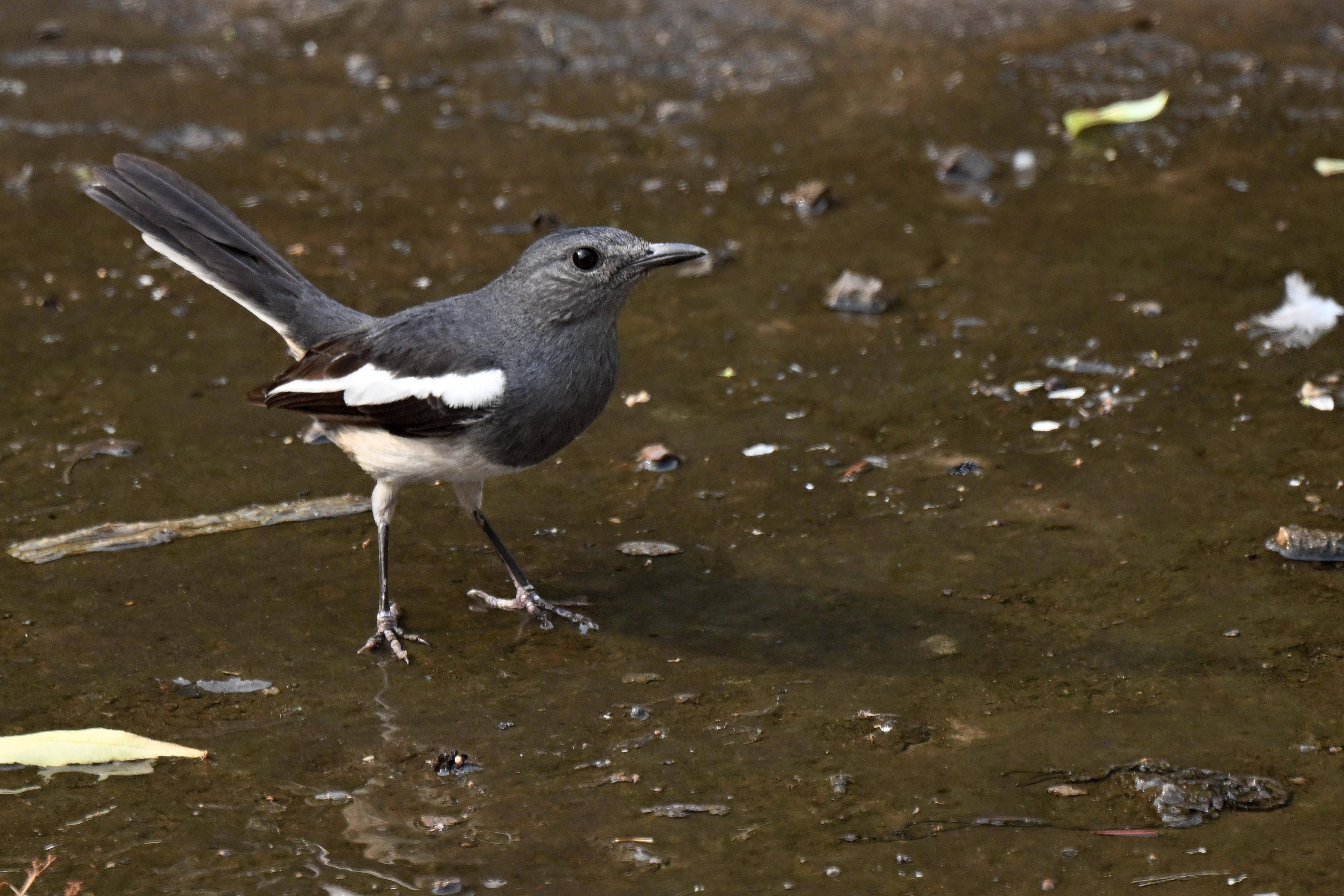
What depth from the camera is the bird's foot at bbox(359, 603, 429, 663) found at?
4527 millimetres

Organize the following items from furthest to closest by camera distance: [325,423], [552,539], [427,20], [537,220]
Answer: [427,20]
[537,220]
[552,539]
[325,423]

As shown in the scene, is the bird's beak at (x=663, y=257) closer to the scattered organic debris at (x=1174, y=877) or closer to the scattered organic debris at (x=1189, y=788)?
the scattered organic debris at (x=1189, y=788)

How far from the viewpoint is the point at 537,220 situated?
23.7ft

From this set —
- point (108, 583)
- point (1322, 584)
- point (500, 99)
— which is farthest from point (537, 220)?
point (1322, 584)

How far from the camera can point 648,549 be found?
16.8 feet

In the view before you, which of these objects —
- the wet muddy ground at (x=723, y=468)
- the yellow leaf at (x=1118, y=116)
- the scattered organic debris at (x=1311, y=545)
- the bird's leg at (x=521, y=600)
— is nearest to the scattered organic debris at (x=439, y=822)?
the wet muddy ground at (x=723, y=468)

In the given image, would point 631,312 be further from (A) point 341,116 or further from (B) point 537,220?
(A) point 341,116

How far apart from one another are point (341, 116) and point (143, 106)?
1166 millimetres

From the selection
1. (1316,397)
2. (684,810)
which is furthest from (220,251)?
(1316,397)

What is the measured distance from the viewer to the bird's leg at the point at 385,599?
4.54 metres

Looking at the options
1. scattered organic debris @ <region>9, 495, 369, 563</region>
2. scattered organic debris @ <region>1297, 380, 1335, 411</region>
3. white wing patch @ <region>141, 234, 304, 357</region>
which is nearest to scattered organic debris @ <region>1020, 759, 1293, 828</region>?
scattered organic debris @ <region>1297, 380, 1335, 411</region>

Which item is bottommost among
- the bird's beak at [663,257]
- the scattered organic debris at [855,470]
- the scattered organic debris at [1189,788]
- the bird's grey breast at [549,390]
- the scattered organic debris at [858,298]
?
the scattered organic debris at [1189,788]

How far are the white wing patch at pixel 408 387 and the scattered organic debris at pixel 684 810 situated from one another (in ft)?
4.56

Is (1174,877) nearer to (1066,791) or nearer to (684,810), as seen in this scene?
(1066,791)
